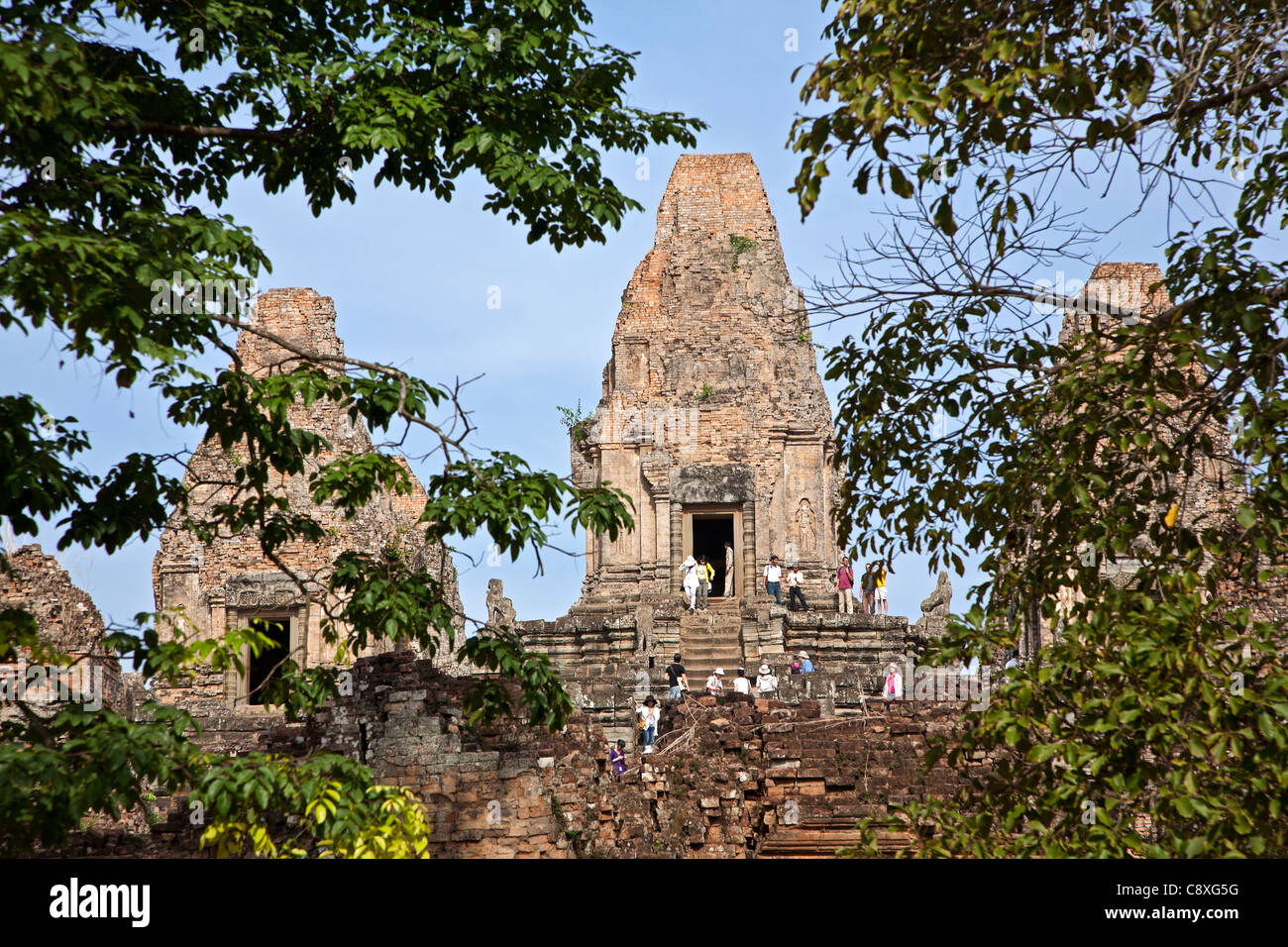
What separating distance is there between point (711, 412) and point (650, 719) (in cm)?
969

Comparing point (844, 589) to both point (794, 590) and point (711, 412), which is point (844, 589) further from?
point (711, 412)

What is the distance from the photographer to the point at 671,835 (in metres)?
11.9

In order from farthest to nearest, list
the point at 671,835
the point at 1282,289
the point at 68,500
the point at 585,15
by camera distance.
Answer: the point at 671,835 < the point at 585,15 < the point at 68,500 < the point at 1282,289

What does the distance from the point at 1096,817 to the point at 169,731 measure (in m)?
4.05

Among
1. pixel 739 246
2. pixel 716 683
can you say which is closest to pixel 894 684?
pixel 716 683

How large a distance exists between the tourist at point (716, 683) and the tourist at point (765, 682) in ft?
1.57

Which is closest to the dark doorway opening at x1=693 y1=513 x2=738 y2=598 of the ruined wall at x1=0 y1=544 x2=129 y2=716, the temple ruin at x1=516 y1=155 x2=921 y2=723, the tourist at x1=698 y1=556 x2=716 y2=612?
the temple ruin at x1=516 y1=155 x2=921 y2=723

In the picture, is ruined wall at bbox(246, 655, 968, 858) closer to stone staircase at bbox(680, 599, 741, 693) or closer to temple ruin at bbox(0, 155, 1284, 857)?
temple ruin at bbox(0, 155, 1284, 857)

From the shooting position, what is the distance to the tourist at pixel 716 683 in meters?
16.7

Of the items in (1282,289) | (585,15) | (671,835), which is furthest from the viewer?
(671,835)

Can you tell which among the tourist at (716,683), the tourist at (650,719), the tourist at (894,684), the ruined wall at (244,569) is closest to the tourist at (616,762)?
the tourist at (650,719)

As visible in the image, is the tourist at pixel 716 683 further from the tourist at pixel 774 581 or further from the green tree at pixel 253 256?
the green tree at pixel 253 256
